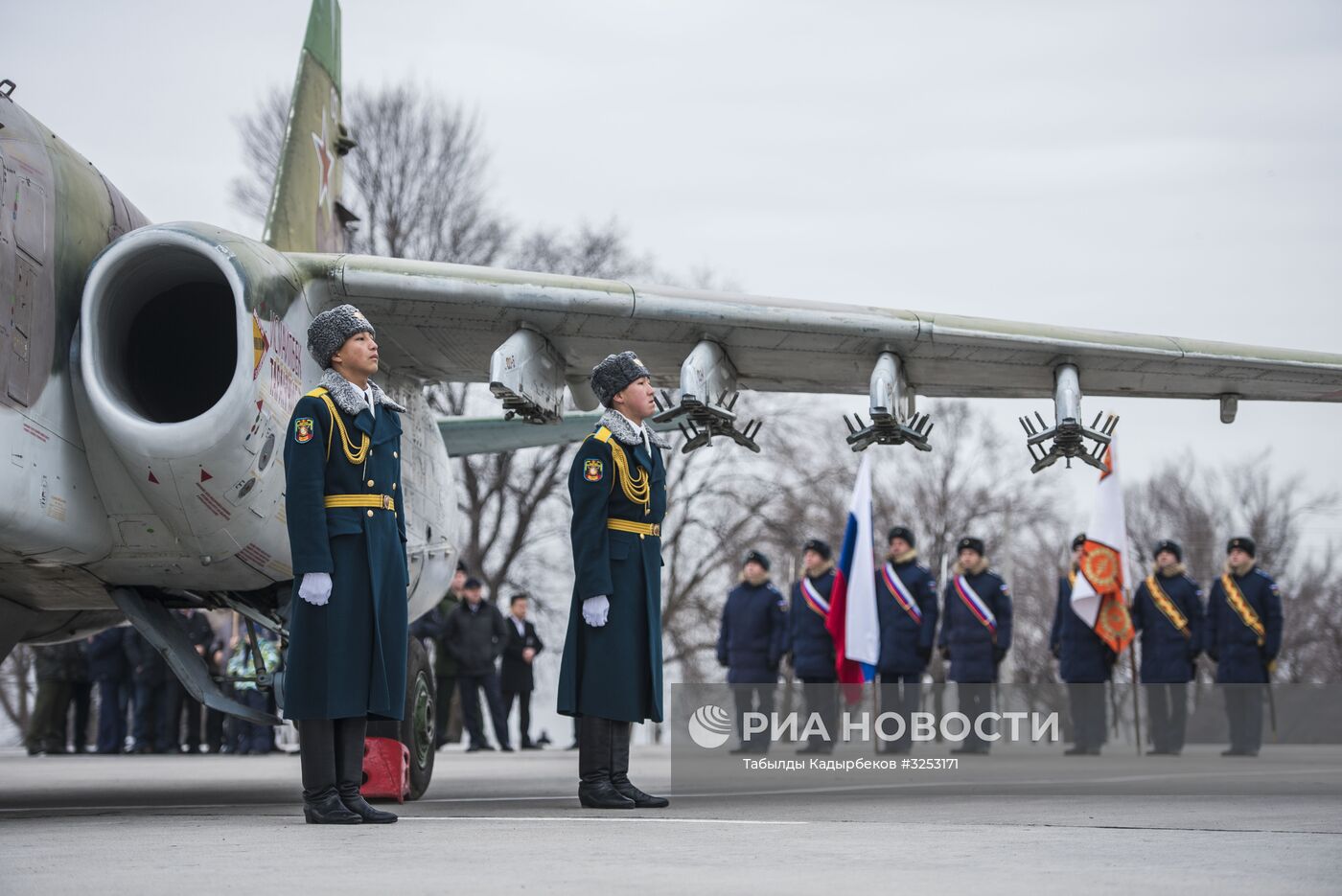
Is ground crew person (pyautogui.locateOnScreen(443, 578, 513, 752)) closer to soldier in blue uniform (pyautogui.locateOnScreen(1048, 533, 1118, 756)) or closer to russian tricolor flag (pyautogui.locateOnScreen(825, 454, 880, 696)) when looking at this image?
russian tricolor flag (pyautogui.locateOnScreen(825, 454, 880, 696))

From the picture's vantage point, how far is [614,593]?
6867 mm

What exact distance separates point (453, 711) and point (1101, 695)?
39.3ft

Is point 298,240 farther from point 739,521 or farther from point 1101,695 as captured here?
point 739,521

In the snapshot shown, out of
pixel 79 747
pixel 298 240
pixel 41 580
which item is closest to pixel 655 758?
pixel 79 747

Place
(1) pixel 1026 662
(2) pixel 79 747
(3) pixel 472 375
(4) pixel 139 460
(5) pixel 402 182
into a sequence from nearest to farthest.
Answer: (4) pixel 139 460 < (3) pixel 472 375 < (2) pixel 79 747 < (5) pixel 402 182 < (1) pixel 1026 662

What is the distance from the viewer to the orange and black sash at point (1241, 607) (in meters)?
13.3

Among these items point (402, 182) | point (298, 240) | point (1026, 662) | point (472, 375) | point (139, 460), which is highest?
point (402, 182)

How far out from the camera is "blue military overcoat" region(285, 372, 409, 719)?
6.00 meters

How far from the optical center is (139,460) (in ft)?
21.7

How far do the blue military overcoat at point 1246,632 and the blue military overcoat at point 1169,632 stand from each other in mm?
206

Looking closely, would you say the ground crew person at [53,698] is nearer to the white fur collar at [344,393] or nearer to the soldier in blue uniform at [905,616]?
the soldier in blue uniform at [905,616]

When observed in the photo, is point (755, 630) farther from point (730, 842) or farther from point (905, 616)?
point (730, 842)

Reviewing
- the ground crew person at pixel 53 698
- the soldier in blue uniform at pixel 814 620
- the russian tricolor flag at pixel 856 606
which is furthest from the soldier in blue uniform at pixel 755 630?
the ground crew person at pixel 53 698

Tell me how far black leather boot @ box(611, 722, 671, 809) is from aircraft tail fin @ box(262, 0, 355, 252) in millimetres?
3789
